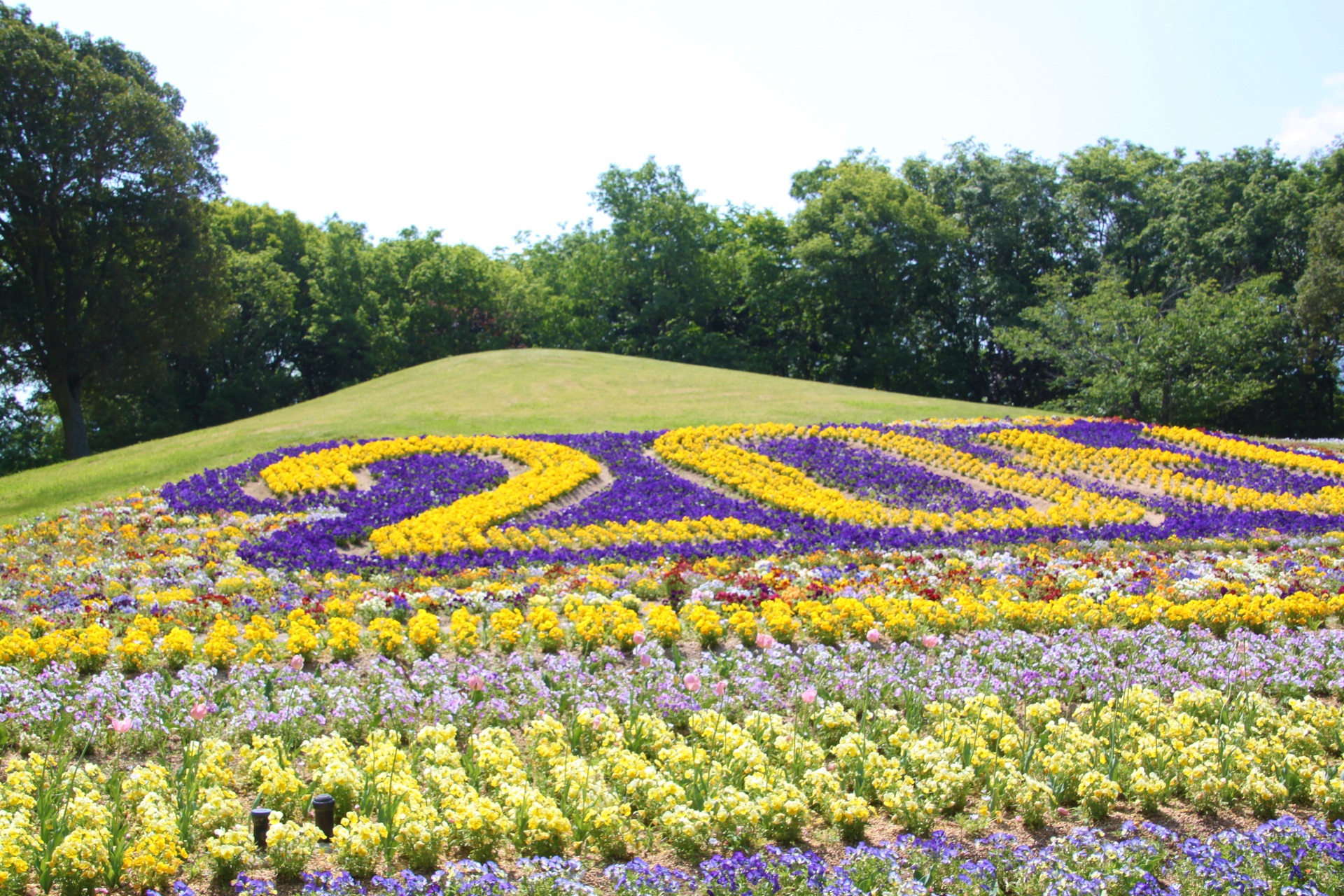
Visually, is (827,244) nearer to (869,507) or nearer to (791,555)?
(869,507)

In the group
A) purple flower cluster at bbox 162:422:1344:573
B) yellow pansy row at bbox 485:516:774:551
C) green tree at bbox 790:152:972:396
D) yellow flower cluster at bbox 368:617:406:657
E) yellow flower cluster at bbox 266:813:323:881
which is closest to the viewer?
yellow flower cluster at bbox 266:813:323:881

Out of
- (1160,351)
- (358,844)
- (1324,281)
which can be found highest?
(1324,281)

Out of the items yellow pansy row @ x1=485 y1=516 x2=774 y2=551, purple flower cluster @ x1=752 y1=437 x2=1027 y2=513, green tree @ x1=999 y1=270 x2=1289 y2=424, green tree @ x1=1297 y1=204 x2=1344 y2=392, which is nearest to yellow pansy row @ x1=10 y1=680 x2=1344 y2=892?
yellow pansy row @ x1=485 y1=516 x2=774 y2=551

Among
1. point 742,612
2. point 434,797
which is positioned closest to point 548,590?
point 742,612

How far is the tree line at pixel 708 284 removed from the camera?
27344 mm

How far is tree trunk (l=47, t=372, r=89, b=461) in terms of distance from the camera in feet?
88.5

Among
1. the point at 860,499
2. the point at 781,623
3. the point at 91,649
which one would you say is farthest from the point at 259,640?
the point at 860,499

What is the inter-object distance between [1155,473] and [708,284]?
106 ft

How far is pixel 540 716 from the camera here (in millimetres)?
5805

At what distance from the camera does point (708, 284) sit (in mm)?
46125

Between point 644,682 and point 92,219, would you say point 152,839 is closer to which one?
point 644,682

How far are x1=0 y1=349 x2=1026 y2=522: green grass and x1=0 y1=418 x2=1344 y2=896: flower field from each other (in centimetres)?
519

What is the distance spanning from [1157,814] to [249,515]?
475 inches

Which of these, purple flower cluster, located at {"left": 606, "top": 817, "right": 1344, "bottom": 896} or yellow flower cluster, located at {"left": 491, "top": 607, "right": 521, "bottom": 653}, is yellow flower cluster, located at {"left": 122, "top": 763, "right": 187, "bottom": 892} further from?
yellow flower cluster, located at {"left": 491, "top": 607, "right": 521, "bottom": 653}
